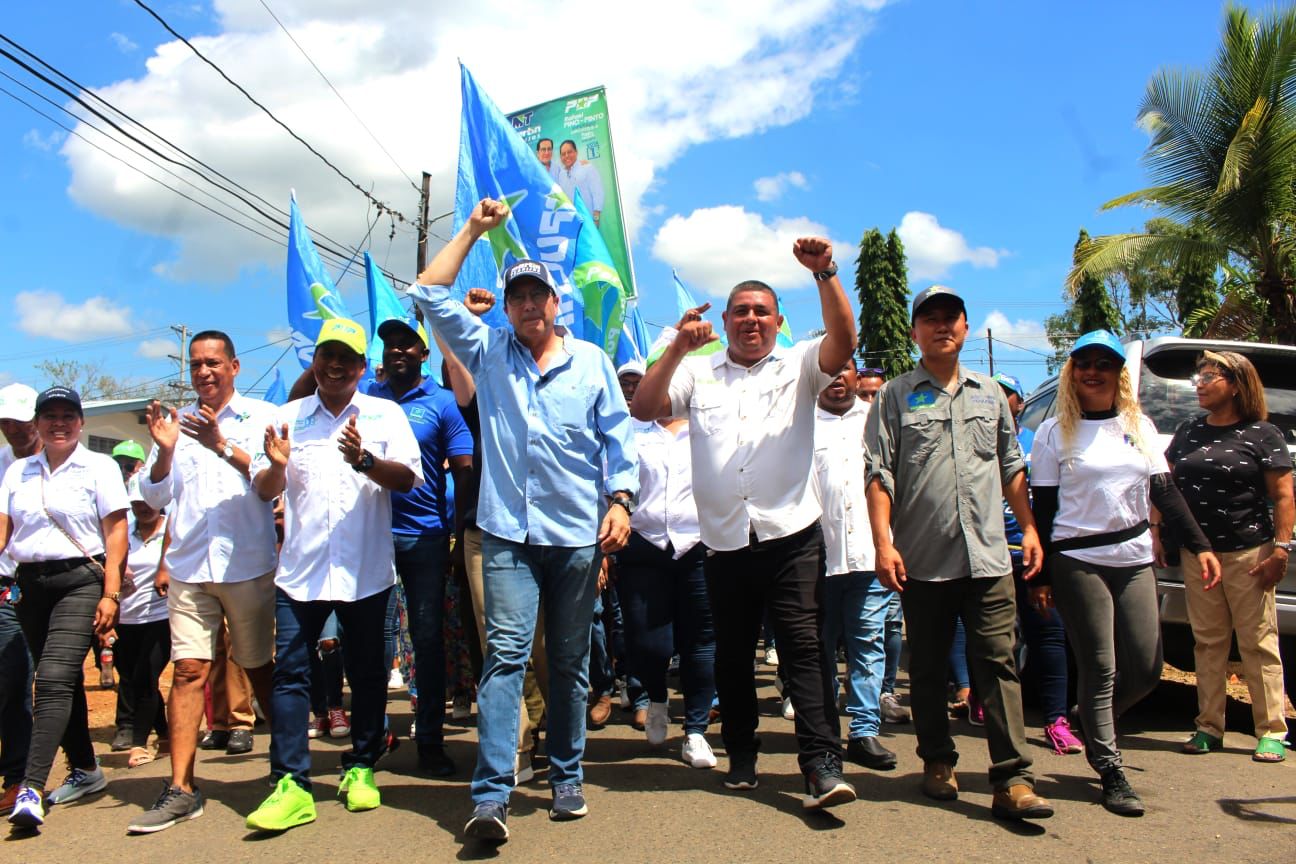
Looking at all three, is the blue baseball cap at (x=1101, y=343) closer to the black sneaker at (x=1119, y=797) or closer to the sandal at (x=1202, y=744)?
the black sneaker at (x=1119, y=797)

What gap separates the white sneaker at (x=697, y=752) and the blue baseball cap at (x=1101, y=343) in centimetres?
253


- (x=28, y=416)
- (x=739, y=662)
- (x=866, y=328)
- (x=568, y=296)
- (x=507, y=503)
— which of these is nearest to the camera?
(x=507, y=503)

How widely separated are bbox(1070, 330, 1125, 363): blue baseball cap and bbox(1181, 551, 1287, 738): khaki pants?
1.54 meters

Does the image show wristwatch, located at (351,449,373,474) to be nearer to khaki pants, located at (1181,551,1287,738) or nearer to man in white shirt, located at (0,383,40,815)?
man in white shirt, located at (0,383,40,815)

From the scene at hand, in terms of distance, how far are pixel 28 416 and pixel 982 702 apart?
4634mm

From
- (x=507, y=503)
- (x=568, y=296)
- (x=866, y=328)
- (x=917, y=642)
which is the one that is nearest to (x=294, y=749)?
(x=507, y=503)

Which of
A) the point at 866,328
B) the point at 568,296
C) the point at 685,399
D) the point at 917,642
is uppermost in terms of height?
the point at 866,328

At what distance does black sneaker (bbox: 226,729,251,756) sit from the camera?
5605mm

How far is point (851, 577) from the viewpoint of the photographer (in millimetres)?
5172

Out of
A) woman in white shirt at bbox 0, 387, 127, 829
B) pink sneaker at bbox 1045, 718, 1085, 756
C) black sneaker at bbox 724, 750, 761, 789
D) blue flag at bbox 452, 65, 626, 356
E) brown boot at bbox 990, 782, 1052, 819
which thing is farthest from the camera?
blue flag at bbox 452, 65, 626, 356

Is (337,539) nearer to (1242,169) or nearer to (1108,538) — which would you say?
(1108,538)

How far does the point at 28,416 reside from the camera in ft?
15.8


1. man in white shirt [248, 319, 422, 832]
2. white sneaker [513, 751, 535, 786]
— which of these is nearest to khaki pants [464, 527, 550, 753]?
white sneaker [513, 751, 535, 786]

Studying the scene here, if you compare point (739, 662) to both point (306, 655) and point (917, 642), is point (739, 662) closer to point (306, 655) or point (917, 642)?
point (917, 642)
